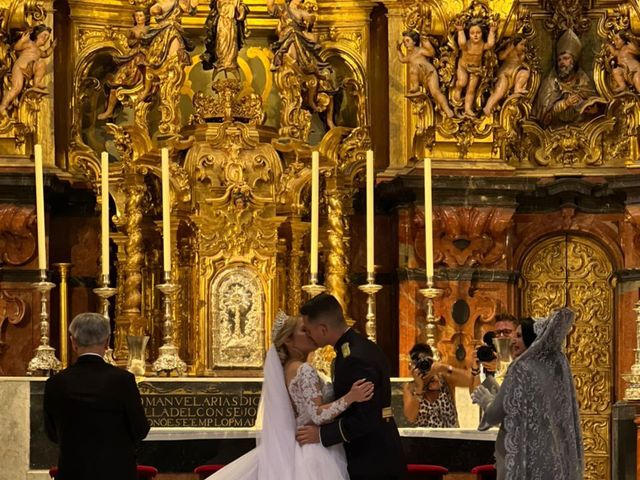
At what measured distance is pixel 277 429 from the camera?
361 inches

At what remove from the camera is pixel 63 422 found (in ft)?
29.3

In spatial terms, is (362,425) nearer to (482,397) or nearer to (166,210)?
(482,397)

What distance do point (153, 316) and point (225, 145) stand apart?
1507mm

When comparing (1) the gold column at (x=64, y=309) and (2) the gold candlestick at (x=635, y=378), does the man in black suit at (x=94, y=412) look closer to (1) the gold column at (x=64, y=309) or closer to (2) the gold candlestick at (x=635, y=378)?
(1) the gold column at (x=64, y=309)

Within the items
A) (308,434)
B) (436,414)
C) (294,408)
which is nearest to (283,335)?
(294,408)

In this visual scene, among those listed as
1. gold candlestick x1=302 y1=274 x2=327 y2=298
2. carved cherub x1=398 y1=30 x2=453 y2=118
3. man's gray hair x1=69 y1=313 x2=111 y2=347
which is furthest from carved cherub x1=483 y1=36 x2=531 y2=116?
man's gray hair x1=69 y1=313 x2=111 y2=347

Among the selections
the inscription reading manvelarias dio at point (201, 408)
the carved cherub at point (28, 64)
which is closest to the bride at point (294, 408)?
the inscription reading manvelarias dio at point (201, 408)

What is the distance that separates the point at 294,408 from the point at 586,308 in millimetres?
6118

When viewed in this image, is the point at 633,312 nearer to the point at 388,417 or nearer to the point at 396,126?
the point at 396,126

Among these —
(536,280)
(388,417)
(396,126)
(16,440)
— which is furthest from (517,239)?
(388,417)

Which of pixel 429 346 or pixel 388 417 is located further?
pixel 429 346

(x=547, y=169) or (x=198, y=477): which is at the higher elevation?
(x=547, y=169)

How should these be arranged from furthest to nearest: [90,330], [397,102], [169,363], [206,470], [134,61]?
[397,102], [134,61], [169,363], [206,470], [90,330]

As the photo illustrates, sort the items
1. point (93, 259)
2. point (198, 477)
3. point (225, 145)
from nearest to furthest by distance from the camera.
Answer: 1. point (198, 477)
2. point (225, 145)
3. point (93, 259)
